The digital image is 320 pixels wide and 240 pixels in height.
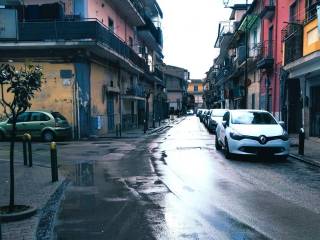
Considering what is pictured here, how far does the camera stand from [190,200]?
771 cm

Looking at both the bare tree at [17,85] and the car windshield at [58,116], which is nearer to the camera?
the bare tree at [17,85]

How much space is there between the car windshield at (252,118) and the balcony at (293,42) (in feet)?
18.7

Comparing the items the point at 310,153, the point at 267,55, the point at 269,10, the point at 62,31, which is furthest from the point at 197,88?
the point at 310,153

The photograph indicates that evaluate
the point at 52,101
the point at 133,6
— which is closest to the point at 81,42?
the point at 52,101

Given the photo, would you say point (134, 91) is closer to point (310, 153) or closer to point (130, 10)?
point (130, 10)

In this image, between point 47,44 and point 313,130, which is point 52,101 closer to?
point 47,44

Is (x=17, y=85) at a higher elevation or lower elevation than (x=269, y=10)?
lower

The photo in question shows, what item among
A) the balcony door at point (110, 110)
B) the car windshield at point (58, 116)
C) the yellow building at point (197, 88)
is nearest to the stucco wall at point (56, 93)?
the car windshield at point (58, 116)

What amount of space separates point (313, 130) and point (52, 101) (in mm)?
12942

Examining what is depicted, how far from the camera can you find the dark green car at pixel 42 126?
20875mm

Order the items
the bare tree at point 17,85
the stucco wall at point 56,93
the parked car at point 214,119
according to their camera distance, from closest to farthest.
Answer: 1. the bare tree at point 17,85
2. the stucco wall at point 56,93
3. the parked car at point 214,119

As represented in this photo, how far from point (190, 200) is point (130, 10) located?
24236mm

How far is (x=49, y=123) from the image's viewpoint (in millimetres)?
20875

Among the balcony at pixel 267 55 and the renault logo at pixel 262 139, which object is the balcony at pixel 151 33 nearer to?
the balcony at pixel 267 55
